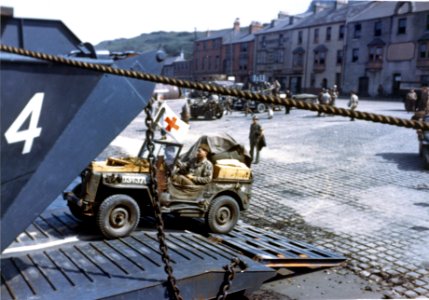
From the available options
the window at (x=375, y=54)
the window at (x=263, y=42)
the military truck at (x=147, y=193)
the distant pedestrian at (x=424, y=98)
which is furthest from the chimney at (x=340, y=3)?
the military truck at (x=147, y=193)

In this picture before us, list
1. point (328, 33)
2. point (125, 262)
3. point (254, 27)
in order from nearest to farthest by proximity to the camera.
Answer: point (125, 262) < point (328, 33) < point (254, 27)

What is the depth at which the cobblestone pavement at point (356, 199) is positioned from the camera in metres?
7.41

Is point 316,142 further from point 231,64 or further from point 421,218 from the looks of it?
point 231,64

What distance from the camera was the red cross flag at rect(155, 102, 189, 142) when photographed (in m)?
7.95

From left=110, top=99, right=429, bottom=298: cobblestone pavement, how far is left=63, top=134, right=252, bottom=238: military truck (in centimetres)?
153

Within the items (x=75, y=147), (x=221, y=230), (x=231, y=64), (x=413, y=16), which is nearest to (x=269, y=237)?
A: (x=221, y=230)

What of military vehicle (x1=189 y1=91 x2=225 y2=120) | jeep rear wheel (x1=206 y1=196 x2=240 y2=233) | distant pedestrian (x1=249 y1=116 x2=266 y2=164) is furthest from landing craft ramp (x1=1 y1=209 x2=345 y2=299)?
military vehicle (x1=189 y1=91 x2=225 y2=120)

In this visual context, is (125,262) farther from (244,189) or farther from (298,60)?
(298,60)

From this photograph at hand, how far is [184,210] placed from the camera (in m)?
7.79

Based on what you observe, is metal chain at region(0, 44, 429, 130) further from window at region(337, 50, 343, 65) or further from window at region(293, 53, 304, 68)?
window at region(293, 53, 304, 68)

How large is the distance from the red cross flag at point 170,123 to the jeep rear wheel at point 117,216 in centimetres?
162

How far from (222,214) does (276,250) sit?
1.36 metres

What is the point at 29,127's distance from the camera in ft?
12.9

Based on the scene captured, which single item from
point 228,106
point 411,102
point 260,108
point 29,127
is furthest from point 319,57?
point 29,127
